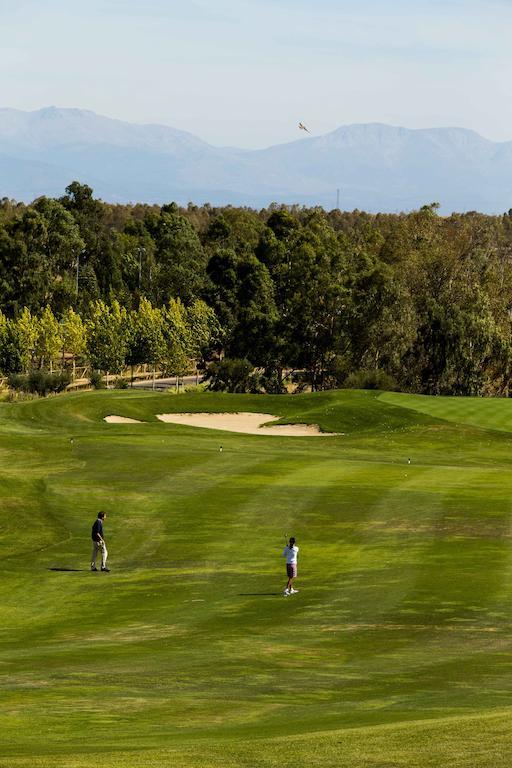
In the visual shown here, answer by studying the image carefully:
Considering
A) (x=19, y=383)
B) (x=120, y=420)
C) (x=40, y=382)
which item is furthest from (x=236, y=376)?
(x=120, y=420)

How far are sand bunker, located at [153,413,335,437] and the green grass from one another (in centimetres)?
1004

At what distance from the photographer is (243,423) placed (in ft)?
249

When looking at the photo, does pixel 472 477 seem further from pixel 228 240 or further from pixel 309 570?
pixel 228 240

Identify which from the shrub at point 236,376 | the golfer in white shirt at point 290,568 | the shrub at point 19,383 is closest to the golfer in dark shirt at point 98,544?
the golfer in white shirt at point 290,568

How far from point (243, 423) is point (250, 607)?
143 feet

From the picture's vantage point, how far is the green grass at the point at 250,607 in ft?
65.9

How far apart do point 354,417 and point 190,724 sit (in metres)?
53.7

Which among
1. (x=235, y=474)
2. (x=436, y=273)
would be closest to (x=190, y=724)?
(x=235, y=474)

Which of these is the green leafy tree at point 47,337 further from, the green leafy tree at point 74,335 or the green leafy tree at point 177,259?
the green leafy tree at point 177,259

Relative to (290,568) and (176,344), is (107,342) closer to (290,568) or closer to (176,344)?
(176,344)

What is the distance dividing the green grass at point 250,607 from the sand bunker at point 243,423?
10.0 m

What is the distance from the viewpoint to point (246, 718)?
22.0m

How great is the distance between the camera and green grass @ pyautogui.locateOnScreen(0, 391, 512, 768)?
2008 centimetres

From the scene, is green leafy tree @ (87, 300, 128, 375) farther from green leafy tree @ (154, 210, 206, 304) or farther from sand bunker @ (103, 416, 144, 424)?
sand bunker @ (103, 416, 144, 424)
